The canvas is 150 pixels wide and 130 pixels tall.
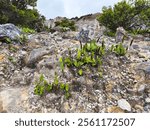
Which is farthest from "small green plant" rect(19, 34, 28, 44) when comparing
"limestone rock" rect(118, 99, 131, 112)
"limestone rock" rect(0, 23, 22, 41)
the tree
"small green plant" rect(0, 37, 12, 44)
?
the tree

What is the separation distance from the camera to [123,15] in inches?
829

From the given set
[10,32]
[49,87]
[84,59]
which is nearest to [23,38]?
[10,32]

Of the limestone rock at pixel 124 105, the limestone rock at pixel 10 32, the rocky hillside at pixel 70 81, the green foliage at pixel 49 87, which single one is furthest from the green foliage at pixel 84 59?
the limestone rock at pixel 10 32

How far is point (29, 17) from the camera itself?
22.1 m

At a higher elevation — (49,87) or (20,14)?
(20,14)

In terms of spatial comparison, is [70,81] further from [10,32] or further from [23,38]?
[10,32]

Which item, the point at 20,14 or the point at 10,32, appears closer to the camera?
the point at 10,32

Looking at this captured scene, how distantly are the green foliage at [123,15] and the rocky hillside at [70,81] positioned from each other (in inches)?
357

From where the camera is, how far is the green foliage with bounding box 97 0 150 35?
21.2 m

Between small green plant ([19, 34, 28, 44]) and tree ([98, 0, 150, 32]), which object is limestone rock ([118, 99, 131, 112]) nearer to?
small green plant ([19, 34, 28, 44])

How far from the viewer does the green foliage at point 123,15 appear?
69.5ft

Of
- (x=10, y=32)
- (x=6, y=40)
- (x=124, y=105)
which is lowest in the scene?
(x=124, y=105)

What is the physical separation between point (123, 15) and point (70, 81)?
12.3 metres

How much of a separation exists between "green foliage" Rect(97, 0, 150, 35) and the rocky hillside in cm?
906
